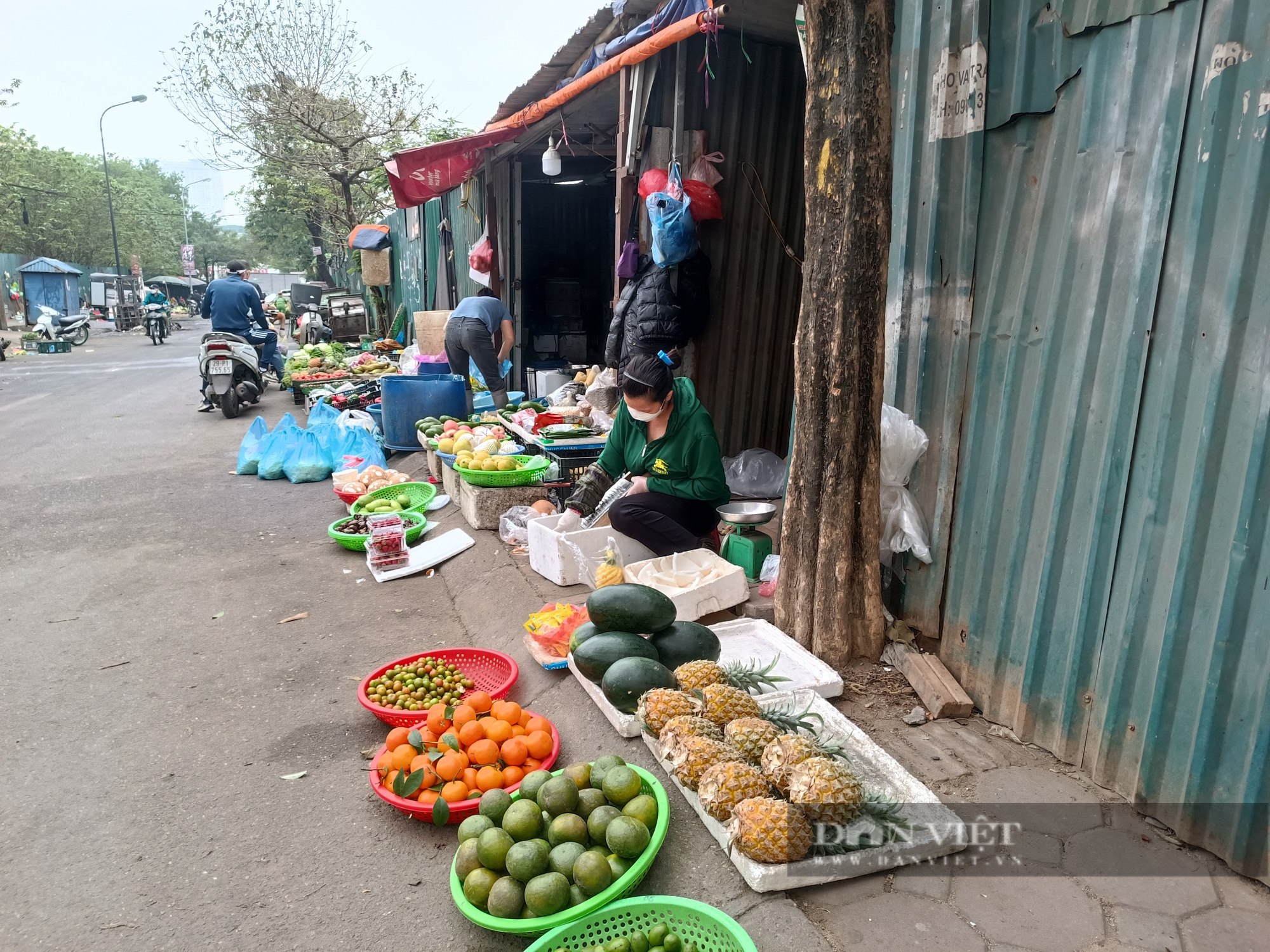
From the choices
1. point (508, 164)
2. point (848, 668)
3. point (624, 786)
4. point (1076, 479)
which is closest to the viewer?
point (624, 786)

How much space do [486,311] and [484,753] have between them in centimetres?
658

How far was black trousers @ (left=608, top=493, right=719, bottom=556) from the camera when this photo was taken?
169 inches

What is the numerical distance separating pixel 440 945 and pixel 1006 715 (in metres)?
2.16

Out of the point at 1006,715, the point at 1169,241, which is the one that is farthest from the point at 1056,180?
the point at 1006,715

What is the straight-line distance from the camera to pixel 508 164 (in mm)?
10336

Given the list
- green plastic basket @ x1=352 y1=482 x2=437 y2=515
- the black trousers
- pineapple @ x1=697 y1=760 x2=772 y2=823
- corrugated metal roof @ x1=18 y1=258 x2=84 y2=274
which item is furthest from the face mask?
corrugated metal roof @ x1=18 y1=258 x2=84 y2=274

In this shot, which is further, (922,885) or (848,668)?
(848,668)

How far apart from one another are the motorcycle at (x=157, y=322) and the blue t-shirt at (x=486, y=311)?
1977 centimetres

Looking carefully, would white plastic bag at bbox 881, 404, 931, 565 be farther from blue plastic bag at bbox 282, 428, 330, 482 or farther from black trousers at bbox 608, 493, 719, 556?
blue plastic bag at bbox 282, 428, 330, 482

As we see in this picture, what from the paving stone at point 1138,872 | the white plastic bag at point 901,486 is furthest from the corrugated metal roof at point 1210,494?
the white plastic bag at point 901,486

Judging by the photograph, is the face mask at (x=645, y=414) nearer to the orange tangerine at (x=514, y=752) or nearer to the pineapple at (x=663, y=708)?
the pineapple at (x=663, y=708)

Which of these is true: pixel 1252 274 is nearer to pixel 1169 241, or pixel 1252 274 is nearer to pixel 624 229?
pixel 1169 241

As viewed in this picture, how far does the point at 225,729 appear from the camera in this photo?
343 cm

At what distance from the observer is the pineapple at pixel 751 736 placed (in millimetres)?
2475
